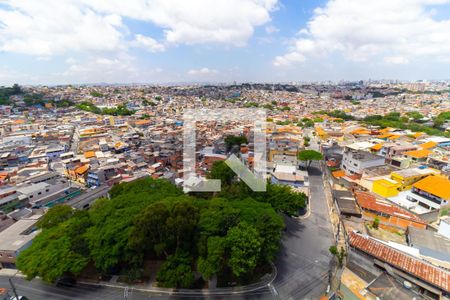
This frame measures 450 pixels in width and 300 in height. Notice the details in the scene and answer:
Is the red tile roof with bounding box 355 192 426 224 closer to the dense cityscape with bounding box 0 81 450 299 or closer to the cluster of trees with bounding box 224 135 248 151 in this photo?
the dense cityscape with bounding box 0 81 450 299

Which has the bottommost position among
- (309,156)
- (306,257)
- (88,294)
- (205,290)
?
(88,294)

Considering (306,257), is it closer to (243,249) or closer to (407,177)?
(243,249)

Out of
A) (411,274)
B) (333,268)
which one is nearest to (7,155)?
(333,268)

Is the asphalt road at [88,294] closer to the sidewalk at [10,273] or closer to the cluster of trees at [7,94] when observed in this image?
the sidewalk at [10,273]

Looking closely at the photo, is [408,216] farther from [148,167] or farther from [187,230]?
[148,167]

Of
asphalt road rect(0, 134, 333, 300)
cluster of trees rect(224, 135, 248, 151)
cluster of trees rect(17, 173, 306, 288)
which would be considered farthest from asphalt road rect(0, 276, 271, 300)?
cluster of trees rect(224, 135, 248, 151)

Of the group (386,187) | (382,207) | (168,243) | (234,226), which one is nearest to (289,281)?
(234,226)
